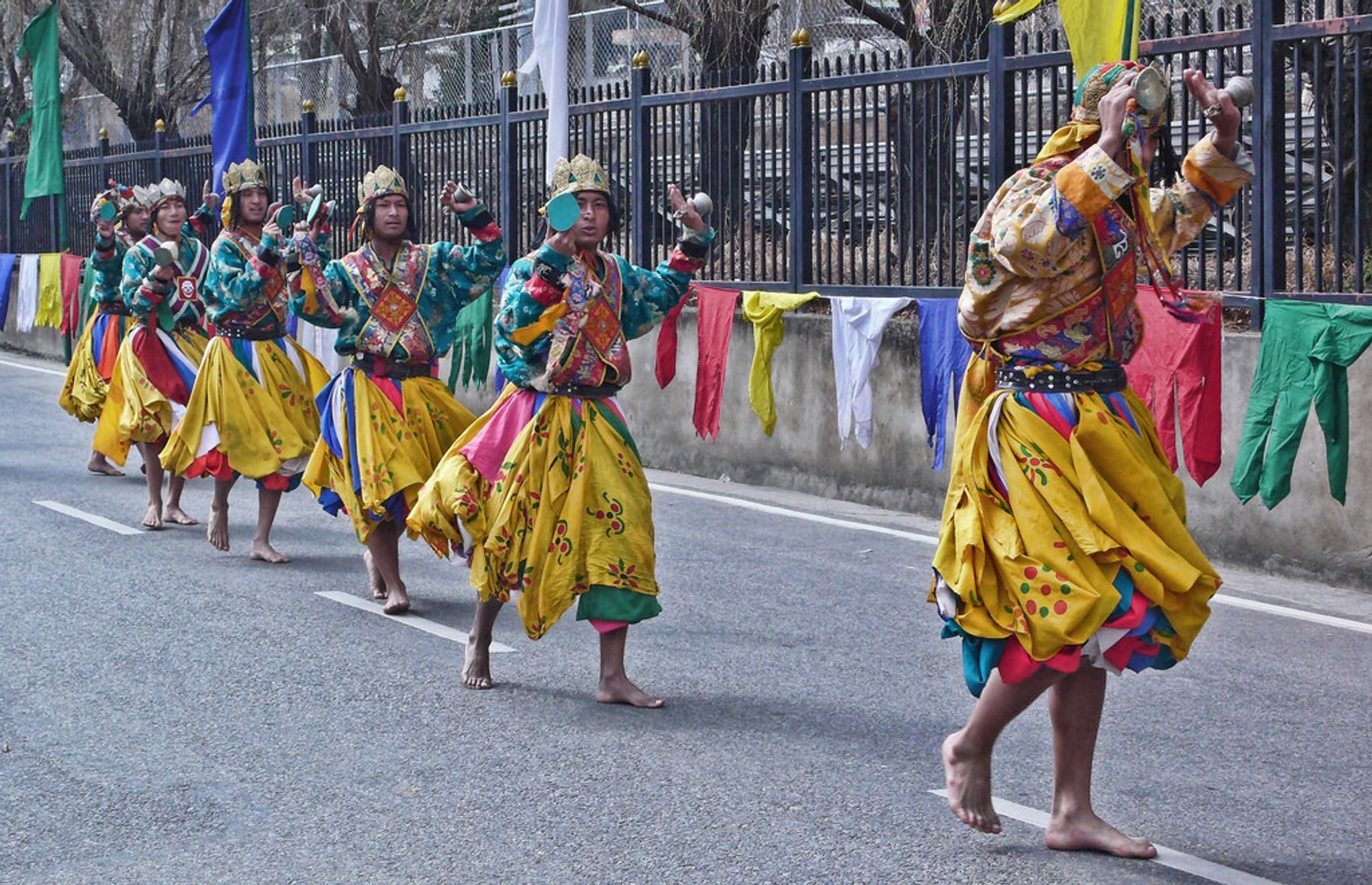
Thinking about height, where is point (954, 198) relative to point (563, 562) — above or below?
above

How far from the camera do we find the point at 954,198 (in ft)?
34.4

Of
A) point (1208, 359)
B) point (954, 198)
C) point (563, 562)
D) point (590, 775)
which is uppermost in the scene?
point (954, 198)

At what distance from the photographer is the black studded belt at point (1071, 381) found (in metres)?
4.52

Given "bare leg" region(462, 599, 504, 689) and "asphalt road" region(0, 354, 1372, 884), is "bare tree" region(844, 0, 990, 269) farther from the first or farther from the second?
"bare leg" region(462, 599, 504, 689)

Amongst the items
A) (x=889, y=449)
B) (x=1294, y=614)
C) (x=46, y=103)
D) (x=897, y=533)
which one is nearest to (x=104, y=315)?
(x=889, y=449)

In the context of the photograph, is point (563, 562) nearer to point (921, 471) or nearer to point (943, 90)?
point (921, 471)

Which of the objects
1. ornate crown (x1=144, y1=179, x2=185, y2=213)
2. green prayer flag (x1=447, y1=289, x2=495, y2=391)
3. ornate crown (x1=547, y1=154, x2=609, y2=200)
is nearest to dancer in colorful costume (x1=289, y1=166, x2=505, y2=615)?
ornate crown (x1=547, y1=154, x2=609, y2=200)

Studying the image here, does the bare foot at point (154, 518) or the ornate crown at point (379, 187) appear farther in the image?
the bare foot at point (154, 518)

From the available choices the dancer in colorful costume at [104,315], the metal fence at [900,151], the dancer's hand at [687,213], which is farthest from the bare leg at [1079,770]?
the dancer in colorful costume at [104,315]

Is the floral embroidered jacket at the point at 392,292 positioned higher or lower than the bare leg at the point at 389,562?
higher

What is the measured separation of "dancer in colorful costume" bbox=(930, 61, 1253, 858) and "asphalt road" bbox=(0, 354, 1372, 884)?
1.30ft

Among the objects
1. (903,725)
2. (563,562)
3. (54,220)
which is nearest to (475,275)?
(563,562)

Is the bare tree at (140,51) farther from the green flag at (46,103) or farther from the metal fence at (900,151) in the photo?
the metal fence at (900,151)

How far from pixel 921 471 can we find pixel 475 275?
11.3 ft
